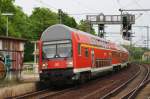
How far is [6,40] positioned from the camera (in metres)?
25.3

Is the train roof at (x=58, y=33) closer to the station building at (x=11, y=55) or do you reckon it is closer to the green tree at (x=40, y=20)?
the station building at (x=11, y=55)

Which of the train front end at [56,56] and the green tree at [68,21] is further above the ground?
the green tree at [68,21]

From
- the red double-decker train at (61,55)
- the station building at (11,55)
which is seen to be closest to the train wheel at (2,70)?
the station building at (11,55)

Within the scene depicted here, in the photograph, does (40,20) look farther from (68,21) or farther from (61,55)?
(61,55)

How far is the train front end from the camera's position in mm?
24078

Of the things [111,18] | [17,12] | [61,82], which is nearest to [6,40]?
[61,82]

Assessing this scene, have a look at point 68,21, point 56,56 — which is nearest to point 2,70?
point 56,56

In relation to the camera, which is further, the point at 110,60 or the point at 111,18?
the point at 111,18

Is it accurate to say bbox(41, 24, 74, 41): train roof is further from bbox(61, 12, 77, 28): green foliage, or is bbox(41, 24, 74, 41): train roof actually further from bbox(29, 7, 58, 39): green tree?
bbox(61, 12, 77, 28): green foliage

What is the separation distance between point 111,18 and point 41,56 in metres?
38.8

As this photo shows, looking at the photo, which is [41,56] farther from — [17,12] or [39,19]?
[39,19]

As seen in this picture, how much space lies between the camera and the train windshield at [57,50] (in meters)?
24.3

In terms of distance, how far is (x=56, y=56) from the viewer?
2439 centimetres

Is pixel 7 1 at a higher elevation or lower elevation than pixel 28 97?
higher
